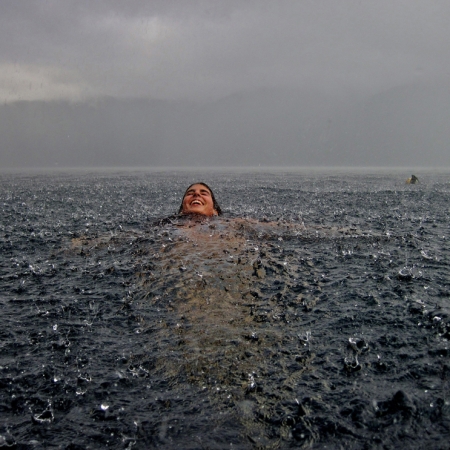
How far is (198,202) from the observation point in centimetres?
1206

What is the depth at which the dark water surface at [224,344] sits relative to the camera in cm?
300

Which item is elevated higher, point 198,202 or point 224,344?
point 198,202

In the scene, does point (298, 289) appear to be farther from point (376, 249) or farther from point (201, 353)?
point (376, 249)

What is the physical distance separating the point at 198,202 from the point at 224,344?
809cm

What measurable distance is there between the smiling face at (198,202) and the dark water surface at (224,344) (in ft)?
8.99

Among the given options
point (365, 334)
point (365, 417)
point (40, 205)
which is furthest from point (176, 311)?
point (40, 205)

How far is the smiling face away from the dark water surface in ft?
8.99

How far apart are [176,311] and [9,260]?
479 centimetres

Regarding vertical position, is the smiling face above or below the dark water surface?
above

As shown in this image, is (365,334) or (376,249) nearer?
(365,334)

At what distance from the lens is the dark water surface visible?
9.84 feet

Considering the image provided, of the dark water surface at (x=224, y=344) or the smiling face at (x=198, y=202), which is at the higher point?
the smiling face at (x=198, y=202)

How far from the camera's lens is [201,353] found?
4070 mm

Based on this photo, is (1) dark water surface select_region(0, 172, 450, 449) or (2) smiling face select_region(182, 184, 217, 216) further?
(2) smiling face select_region(182, 184, 217, 216)
